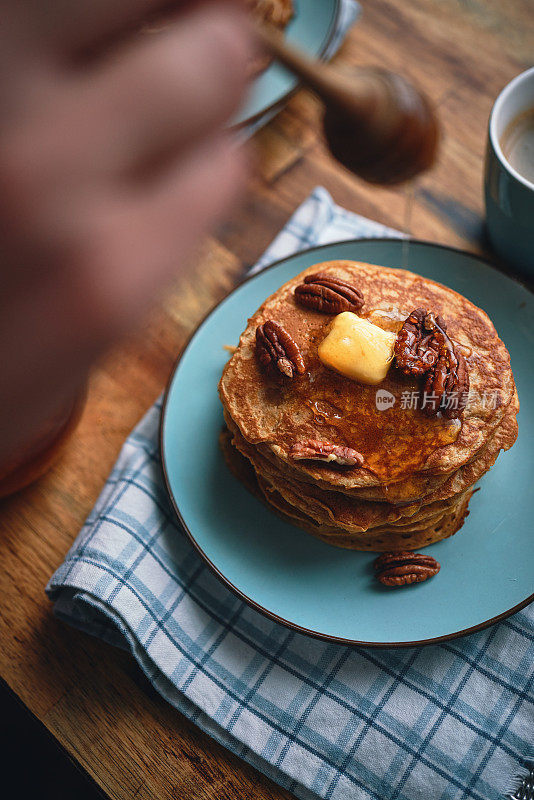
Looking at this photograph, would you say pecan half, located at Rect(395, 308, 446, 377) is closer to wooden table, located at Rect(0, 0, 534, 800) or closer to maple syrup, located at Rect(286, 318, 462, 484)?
maple syrup, located at Rect(286, 318, 462, 484)

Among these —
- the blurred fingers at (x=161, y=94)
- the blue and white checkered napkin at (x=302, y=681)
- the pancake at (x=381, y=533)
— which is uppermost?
the blurred fingers at (x=161, y=94)

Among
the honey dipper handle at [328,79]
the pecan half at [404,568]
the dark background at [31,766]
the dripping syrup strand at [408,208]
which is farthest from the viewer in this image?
the dripping syrup strand at [408,208]

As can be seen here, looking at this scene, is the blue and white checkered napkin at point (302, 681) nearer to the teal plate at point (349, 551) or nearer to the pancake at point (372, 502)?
the teal plate at point (349, 551)

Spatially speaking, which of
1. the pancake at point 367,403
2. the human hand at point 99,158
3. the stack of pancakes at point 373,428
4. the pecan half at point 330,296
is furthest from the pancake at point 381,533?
the human hand at point 99,158

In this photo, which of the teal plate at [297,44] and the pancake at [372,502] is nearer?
the pancake at [372,502]

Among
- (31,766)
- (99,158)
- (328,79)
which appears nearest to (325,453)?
(328,79)

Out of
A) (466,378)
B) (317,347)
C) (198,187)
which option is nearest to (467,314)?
(466,378)
